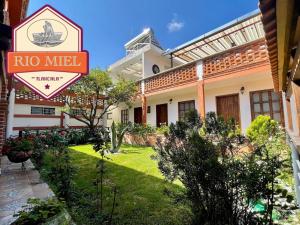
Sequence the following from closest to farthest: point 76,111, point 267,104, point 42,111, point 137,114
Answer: point 267,104
point 76,111
point 42,111
point 137,114

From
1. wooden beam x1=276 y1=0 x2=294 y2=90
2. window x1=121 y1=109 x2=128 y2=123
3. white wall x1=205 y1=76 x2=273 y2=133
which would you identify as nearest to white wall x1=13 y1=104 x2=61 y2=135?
window x1=121 y1=109 x2=128 y2=123

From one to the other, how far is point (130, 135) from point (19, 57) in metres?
10.9

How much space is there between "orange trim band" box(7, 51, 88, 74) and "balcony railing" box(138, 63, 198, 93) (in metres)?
7.87

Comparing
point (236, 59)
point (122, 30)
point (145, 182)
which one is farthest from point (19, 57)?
point (122, 30)

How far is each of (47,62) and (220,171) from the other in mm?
2662

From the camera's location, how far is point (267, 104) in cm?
912

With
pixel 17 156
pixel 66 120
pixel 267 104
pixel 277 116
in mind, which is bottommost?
pixel 17 156

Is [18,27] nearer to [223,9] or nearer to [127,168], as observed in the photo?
[127,168]

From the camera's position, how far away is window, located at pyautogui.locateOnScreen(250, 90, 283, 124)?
8758 millimetres

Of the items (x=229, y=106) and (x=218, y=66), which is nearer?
(x=218, y=66)

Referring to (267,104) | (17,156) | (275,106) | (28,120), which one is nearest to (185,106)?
(267,104)

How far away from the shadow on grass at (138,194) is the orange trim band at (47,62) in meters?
1.89

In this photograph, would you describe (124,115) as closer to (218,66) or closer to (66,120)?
(66,120)

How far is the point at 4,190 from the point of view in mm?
4422
